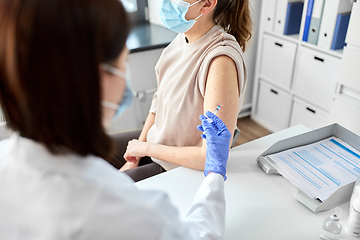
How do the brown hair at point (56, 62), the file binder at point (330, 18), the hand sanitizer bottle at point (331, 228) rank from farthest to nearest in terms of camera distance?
the file binder at point (330, 18) → the hand sanitizer bottle at point (331, 228) → the brown hair at point (56, 62)

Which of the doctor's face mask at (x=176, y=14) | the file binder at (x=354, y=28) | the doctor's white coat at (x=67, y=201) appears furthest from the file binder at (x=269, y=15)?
the doctor's white coat at (x=67, y=201)

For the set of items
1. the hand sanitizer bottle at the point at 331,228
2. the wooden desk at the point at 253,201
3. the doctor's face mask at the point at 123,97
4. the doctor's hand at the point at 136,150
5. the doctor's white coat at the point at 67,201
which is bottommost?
the doctor's hand at the point at 136,150

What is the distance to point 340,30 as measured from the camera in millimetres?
1928

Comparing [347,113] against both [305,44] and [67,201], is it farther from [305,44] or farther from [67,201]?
[67,201]

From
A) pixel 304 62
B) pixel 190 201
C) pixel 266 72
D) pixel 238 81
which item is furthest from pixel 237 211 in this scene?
pixel 266 72

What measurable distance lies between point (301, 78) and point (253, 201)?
5.15ft

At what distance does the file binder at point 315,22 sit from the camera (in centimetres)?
200

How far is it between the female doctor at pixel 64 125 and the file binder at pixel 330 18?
1776 mm

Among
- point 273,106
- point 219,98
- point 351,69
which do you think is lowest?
point 273,106

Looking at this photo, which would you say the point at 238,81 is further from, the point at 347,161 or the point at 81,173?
the point at 81,173

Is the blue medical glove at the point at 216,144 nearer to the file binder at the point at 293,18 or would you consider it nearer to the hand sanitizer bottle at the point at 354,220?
the hand sanitizer bottle at the point at 354,220

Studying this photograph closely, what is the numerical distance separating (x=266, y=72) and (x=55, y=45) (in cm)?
228

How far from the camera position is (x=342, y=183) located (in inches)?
37.2

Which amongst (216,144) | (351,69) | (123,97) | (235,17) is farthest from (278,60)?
(123,97)
